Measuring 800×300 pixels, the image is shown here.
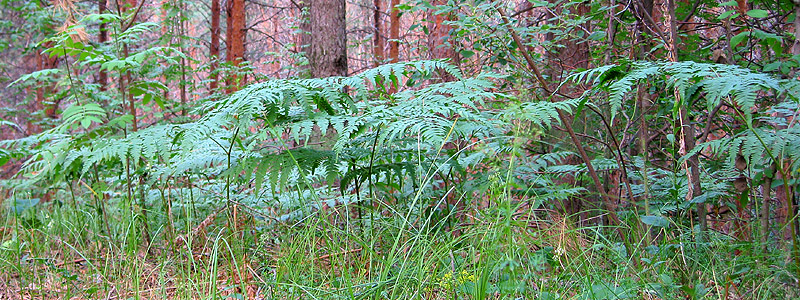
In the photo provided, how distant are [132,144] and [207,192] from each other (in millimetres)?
1268

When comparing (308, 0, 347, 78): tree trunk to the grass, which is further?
(308, 0, 347, 78): tree trunk

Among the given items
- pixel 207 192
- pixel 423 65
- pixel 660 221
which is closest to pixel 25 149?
pixel 207 192

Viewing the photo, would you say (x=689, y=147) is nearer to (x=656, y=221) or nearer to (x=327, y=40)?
(x=656, y=221)

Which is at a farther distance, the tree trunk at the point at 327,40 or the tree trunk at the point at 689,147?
the tree trunk at the point at 327,40

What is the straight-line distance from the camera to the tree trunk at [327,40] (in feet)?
13.8

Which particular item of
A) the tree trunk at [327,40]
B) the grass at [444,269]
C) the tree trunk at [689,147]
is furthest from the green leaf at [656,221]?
the tree trunk at [327,40]

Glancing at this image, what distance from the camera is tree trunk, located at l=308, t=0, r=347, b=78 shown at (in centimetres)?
420

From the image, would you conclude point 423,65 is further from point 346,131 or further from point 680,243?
point 680,243

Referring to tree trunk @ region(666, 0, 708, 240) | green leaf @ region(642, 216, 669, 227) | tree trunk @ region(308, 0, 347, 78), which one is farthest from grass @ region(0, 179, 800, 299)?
tree trunk @ region(308, 0, 347, 78)

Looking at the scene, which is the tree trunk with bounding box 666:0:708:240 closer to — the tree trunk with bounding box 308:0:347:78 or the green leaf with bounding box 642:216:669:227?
the green leaf with bounding box 642:216:669:227

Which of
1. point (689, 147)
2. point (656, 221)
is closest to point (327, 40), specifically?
point (689, 147)

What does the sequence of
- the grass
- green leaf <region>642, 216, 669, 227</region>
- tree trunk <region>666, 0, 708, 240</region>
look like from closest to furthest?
the grass → green leaf <region>642, 216, 669, 227</region> → tree trunk <region>666, 0, 708, 240</region>

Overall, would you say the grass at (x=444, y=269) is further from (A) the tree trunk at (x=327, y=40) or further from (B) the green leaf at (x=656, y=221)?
(A) the tree trunk at (x=327, y=40)

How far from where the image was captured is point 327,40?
165 inches
